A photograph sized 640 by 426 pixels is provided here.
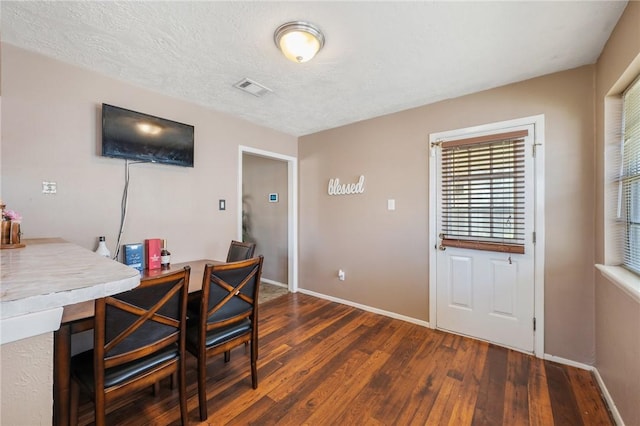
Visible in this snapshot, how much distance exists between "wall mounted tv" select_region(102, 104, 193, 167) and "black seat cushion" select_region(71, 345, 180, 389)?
1655mm

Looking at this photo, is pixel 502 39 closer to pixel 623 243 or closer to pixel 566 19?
pixel 566 19

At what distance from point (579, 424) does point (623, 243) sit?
1215mm

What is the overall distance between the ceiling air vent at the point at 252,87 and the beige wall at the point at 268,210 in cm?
169

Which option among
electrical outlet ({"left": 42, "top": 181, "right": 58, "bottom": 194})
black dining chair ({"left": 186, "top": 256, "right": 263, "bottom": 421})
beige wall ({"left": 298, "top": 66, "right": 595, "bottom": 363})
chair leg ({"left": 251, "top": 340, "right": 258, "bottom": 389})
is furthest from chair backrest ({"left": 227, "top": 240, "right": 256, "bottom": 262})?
beige wall ({"left": 298, "top": 66, "right": 595, "bottom": 363})

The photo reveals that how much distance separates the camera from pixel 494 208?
2467mm

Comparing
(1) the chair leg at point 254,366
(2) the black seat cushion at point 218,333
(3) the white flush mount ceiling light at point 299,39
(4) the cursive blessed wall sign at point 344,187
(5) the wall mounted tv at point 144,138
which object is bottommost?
(1) the chair leg at point 254,366

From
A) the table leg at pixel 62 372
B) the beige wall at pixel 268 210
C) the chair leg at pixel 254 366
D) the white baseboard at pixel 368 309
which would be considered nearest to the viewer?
the table leg at pixel 62 372

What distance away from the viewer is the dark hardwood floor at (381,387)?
163cm

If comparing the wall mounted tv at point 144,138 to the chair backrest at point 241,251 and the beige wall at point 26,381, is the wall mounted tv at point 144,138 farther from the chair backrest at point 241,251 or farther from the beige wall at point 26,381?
the beige wall at point 26,381

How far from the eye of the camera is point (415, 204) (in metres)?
2.95

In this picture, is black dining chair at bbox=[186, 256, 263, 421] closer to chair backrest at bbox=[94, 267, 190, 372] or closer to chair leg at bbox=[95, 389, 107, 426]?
chair backrest at bbox=[94, 267, 190, 372]

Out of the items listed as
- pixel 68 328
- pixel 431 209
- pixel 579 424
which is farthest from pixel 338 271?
pixel 68 328

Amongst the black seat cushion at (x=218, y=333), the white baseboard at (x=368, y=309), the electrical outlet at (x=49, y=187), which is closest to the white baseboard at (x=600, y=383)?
the white baseboard at (x=368, y=309)

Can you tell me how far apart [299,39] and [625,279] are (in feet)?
8.08
